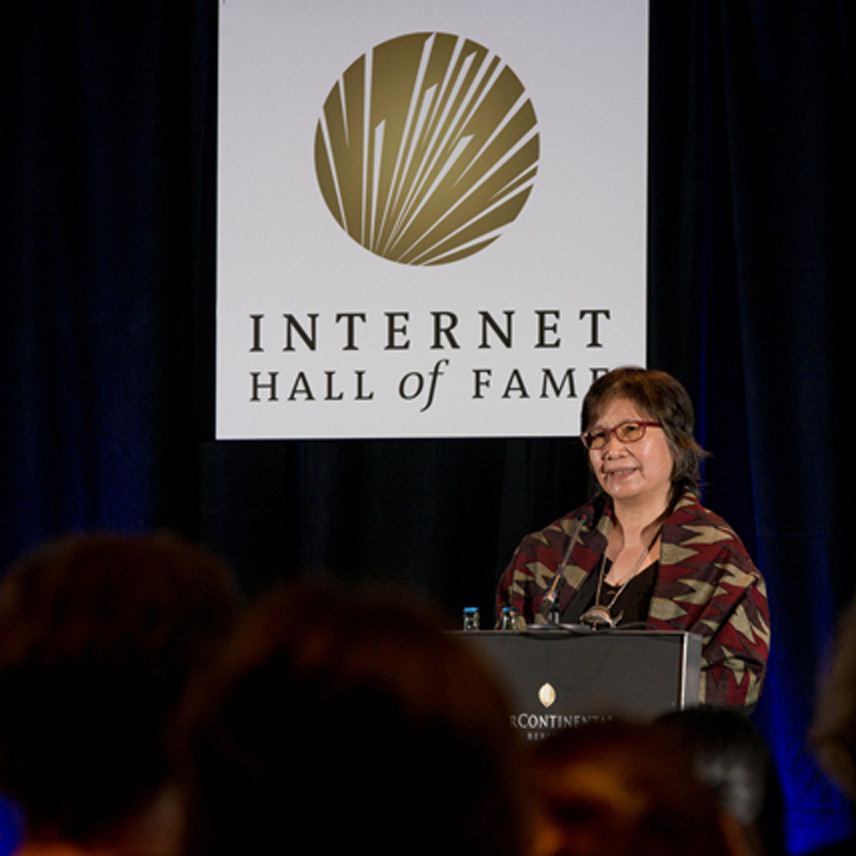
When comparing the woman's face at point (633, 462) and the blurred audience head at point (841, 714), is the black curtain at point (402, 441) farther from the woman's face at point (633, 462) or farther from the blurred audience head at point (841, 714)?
the blurred audience head at point (841, 714)

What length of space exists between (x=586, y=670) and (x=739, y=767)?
24.5 inches

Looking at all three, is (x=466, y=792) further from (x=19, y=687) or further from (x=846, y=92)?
(x=846, y=92)

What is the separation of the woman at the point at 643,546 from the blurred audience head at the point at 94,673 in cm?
156

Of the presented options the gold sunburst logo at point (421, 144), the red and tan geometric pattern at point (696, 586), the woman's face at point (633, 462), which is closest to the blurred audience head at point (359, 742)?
the red and tan geometric pattern at point (696, 586)

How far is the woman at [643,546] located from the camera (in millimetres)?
2314

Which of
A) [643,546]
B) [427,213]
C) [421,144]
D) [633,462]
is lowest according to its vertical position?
[643,546]

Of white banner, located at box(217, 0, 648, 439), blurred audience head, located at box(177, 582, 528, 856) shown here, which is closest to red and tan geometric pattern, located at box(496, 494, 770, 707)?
white banner, located at box(217, 0, 648, 439)

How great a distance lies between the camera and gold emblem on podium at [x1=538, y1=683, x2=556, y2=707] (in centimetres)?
183

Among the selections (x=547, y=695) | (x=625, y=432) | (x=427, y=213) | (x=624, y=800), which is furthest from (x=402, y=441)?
(x=624, y=800)

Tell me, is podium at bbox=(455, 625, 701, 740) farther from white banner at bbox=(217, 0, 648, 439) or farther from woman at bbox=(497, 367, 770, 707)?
white banner at bbox=(217, 0, 648, 439)

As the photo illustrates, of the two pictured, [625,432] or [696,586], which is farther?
[625,432]

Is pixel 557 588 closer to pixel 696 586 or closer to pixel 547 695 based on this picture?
pixel 696 586

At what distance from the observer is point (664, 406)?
8.27 ft

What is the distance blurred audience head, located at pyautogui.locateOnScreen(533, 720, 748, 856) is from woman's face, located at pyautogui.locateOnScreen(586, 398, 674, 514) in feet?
6.04
